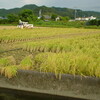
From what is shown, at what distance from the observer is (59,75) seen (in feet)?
12.5

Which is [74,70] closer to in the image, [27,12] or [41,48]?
[41,48]

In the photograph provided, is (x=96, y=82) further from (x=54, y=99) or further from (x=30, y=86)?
(x=30, y=86)

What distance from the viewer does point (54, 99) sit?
3.96m

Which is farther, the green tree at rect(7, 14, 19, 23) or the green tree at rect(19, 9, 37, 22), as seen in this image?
the green tree at rect(7, 14, 19, 23)

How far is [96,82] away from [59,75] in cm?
70

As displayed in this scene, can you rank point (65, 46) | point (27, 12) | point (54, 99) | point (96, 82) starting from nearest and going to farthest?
point (96, 82) < point (54, 99) < point (65, 46) < point (27, 12)

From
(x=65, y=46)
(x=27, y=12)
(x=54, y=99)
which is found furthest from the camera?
(x=27, y=12)

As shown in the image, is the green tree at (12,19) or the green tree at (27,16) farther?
the green tree at (12,19)

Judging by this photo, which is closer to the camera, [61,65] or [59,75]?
[59,75]

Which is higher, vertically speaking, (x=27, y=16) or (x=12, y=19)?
(x=27, y=16)

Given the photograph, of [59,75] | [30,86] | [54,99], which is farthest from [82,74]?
[30,86]

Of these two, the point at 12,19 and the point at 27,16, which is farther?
the point at 27,16

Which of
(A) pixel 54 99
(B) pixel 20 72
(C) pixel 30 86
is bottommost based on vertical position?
(A) pixel 54 99

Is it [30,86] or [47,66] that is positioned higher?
[47,66]
